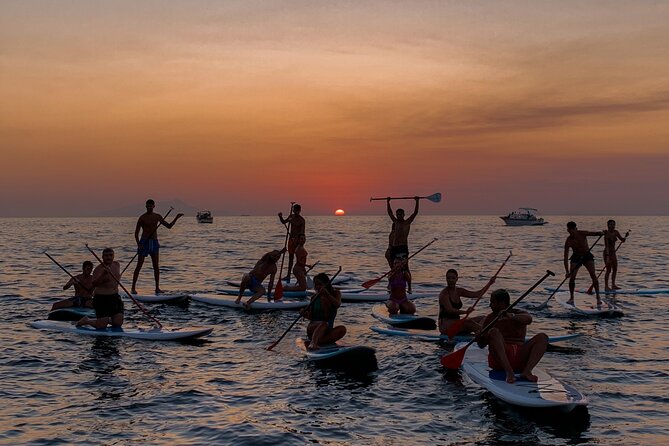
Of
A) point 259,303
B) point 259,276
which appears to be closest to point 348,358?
point 259,303

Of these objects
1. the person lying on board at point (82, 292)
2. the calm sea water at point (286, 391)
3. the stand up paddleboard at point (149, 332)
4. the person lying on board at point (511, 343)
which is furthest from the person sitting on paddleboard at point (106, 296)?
the person lying on board at point (511, 343)

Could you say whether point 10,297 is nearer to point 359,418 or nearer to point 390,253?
point 390,253

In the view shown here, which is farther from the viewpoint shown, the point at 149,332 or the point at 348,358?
the point at 149,332

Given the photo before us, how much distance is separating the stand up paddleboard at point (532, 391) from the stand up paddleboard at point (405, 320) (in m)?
4.52

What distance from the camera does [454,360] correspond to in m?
12.1

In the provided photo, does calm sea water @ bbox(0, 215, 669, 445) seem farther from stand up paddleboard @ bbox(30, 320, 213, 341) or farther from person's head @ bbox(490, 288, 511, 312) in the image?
person's head @ bbox(490, 288, 511, 312)

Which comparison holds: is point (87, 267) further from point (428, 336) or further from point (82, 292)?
point (428, 336)

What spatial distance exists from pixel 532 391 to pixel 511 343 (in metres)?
1.19

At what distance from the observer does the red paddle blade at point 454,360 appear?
12024 millimetres

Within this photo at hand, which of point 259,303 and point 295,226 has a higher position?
point 295,226

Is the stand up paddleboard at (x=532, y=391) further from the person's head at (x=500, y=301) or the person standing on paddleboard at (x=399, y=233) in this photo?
the person standing on paddleboard at (x=399, y=233)

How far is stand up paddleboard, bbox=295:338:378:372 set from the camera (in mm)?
12695

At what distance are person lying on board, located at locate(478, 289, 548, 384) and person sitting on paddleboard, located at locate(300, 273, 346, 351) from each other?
11.6 feet

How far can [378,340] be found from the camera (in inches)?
624
